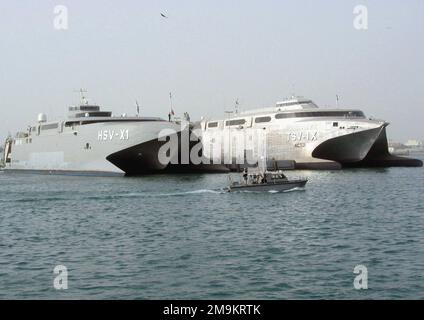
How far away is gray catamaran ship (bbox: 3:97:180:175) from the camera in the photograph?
7706 cm

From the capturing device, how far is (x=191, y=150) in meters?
86.0

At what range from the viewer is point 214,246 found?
1066 inches

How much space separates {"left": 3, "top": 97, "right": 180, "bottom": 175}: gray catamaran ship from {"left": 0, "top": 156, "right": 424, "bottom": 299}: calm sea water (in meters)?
28.0

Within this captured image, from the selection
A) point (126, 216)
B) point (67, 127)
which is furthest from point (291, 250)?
point (67, 127)

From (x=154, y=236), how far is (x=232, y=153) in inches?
2781

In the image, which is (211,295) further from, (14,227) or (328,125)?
(328,125)

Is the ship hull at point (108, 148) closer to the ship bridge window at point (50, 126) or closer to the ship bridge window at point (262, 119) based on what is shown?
the ship bridge window at point (50, 126)

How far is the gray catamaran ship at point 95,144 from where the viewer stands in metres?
77.1

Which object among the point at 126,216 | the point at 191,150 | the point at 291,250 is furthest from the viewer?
the point at 191,150

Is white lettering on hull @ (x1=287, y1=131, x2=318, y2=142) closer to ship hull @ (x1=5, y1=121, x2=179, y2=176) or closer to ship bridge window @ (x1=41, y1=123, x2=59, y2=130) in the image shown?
ship hull @ (x1=5, y1=121, x2=179, y2=176)

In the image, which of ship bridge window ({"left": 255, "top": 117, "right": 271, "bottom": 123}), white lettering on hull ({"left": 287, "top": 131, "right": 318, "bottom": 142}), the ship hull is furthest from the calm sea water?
ship bridge window ({"left": 255, "top": 117, "right": 271, "bottom": 123})

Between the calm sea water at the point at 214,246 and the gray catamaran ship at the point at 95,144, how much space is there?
28.0 metres

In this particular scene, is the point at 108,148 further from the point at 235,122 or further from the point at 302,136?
the point at 235,122

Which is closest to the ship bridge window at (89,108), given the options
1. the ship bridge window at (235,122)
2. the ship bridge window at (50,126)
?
the ship bridge window at (50,126)
